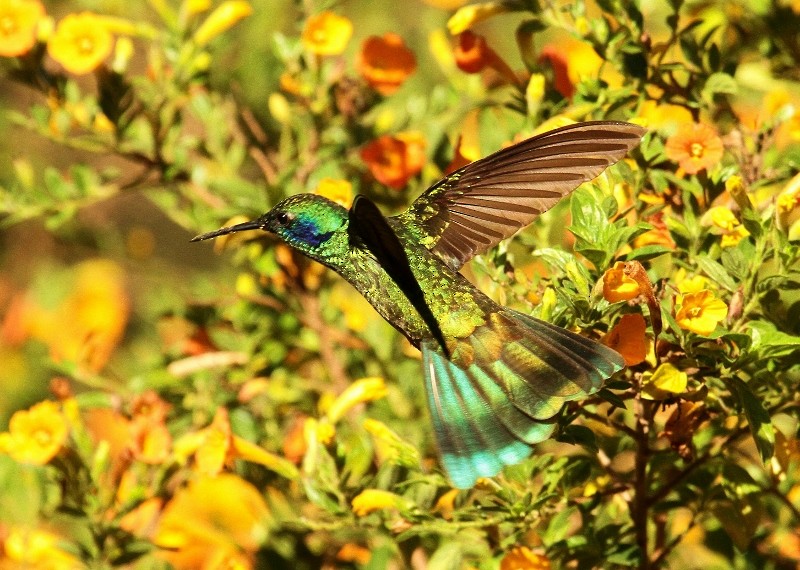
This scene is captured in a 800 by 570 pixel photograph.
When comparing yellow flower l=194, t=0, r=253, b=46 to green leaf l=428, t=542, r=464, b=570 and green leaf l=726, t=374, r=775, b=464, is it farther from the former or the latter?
green leaf l=726, t=374, r=775, b=464

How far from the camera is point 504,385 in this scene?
1.53 m

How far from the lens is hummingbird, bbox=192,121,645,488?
1396mm

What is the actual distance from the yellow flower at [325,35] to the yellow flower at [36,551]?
4.21 feet

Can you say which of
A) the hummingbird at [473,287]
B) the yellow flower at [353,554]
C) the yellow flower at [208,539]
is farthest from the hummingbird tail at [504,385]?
the yellow flower at [353,554]

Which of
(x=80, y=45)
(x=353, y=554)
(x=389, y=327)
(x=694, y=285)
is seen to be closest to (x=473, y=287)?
(x=694, y=285)

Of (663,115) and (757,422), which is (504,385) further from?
(663,115)

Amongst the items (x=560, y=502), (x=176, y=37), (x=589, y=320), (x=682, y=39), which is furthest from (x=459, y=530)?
(x=176, y=37)

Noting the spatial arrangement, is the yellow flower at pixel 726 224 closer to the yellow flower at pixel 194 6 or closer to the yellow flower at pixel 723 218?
the yellow flower at pixel 723 218

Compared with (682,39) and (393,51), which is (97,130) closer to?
(393,51)

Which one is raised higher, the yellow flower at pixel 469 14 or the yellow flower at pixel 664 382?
the yellow flower at pixel 469 14

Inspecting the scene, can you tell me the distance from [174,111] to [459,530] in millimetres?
1233

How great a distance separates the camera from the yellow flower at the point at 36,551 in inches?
87.0

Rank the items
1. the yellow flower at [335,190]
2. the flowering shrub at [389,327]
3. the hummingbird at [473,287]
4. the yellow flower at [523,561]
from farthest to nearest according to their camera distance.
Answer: the yellow flower at [335,190], the yellow flower at [523,561], the flowering shrub at [389,327], the hummingbird at [473,287]

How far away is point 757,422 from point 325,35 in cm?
139
